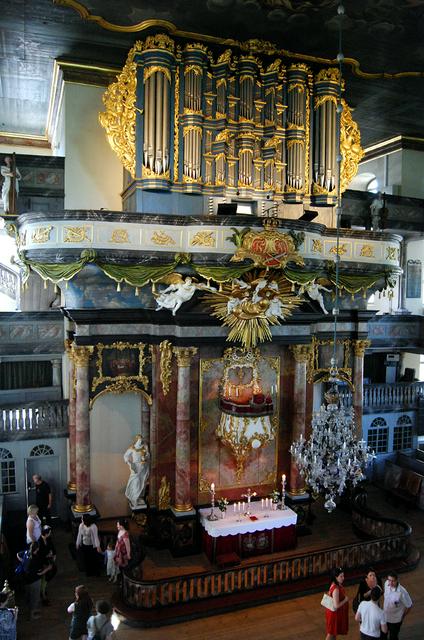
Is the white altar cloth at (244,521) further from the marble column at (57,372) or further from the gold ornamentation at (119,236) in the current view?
the marble column at (57,372)

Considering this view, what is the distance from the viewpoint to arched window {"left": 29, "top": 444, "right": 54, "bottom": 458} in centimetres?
1524

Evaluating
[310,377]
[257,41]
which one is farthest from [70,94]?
[310,377]

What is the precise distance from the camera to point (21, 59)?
48.1 ft

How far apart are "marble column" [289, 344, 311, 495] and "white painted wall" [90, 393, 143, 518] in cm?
417

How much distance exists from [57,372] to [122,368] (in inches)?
234

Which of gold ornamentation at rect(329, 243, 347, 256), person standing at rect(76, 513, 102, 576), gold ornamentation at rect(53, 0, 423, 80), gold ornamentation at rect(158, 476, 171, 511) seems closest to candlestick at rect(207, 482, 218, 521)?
gold ornamentation at rect(158, 476, 171, 511)

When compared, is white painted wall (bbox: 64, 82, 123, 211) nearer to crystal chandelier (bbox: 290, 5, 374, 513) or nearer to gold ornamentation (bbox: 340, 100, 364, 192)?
gold ornamentation (bbox: 340, 100, 364, 192)

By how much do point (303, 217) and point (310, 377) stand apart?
4.71 meters

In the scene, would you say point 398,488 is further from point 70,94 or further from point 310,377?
point 70,94

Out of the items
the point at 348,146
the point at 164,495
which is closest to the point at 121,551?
the point at 164,495

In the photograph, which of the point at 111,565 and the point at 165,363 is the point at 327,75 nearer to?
the point at 165,363

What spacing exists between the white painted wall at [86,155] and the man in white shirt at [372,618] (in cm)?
1125

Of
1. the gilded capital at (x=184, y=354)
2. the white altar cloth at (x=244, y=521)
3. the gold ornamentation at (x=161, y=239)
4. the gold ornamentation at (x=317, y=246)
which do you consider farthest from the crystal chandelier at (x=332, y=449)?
the gilded capital at (x=184, y=354)

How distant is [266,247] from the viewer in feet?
40.3
